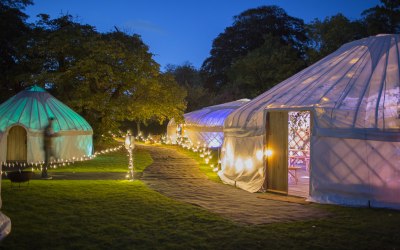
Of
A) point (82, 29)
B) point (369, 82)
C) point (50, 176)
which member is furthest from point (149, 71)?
point (369, 82)

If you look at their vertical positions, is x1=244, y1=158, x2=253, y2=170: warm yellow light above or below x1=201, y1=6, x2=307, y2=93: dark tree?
below

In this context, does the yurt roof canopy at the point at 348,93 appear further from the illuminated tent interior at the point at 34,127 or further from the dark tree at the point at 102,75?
the dark tree at the point at 102,75

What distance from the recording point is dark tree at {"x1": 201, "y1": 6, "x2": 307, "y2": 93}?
33.7 m

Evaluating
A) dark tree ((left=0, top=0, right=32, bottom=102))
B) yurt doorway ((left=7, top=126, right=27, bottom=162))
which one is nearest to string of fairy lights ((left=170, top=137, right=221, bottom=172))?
yurt doorway ((left=7, top=126, right=27, bottom=162))

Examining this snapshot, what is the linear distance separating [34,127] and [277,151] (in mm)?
8770

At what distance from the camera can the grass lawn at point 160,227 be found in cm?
486

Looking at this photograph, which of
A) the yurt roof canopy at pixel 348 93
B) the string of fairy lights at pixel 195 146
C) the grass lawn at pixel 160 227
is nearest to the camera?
the grass lawn at pixel 160 227

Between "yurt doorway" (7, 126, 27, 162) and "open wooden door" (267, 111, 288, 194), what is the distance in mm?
9083

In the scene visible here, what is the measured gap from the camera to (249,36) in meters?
35.0

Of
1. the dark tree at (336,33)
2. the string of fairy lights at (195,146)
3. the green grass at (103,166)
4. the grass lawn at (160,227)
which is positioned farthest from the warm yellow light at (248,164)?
the dark tree at (336,33)

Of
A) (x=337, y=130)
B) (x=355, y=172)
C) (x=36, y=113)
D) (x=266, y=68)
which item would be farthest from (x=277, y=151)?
(x=266, y=68)

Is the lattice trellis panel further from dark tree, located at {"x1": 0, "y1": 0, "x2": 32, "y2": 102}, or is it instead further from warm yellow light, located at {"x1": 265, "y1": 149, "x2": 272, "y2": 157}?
dark tree, located at {"x1": 0, "y1": 0, "x2": 32, "y2": 102}

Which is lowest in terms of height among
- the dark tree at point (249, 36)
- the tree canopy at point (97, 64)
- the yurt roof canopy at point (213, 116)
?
the yurt roof canopy at point (213, 116)

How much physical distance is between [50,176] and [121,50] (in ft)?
25.0
